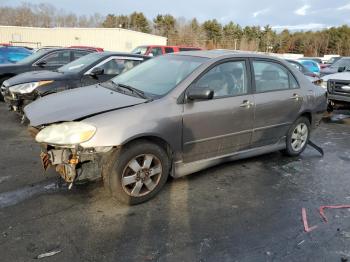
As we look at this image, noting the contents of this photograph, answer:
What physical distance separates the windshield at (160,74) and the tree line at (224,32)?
80.4m

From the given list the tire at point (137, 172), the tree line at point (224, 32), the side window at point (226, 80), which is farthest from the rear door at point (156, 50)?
the tree line at point (224, 32)

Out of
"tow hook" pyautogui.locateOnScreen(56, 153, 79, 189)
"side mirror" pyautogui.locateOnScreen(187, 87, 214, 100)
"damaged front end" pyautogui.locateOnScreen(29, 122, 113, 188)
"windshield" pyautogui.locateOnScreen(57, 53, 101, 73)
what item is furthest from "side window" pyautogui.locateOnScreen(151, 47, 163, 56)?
"tow hook" pyautogui.locateOnScreen(56, 153, 79, 189)

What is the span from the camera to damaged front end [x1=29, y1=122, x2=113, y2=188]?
345 cm

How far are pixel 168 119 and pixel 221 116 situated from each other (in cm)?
81

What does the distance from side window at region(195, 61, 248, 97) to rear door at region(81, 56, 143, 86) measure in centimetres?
368

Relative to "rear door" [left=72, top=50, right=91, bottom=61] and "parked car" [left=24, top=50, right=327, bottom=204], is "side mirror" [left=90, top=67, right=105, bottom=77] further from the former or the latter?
"rear door" [left=72, top=50, right=91, bottom=61]

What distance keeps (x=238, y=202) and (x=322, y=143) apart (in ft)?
12.1

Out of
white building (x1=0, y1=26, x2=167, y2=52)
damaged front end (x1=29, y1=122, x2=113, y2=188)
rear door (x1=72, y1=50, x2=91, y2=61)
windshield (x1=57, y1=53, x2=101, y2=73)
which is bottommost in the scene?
damaged front end (x1=29, y1=122, x2=113, y2=188)

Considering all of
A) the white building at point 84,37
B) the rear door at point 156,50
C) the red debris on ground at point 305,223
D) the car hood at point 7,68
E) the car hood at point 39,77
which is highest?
the white building at point 84,37

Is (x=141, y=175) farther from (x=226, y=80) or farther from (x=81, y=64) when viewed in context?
(x=81, y=64)

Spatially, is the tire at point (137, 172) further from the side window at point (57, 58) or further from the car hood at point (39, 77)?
the side window at point (57, 58)

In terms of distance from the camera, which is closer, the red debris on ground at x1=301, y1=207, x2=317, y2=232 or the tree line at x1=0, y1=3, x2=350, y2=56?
the red debris on ground at x1=301, y1=207, x2=317, y2=232

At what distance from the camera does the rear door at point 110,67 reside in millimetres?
7462

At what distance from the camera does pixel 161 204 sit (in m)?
3.91
